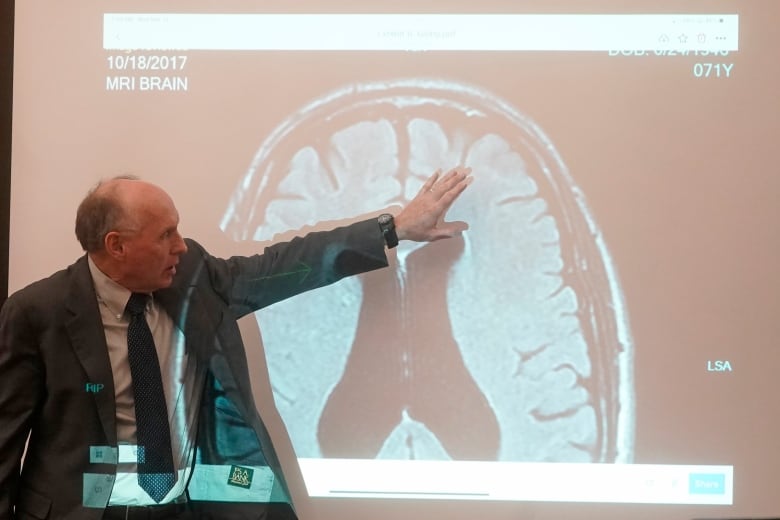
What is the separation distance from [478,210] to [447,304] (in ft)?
0.84

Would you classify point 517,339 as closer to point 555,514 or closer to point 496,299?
point 496,299

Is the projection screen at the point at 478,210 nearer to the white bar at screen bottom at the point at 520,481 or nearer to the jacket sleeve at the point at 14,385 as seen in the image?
the white bar at screen bottom at the point at 520,481

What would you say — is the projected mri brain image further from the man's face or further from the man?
the man's face

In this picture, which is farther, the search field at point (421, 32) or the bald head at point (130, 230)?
the search field at point (421, 32)

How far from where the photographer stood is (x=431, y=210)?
1.95 m

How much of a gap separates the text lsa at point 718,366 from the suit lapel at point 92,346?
145 cm

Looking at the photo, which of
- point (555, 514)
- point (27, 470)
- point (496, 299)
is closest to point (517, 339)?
point (496, 299)

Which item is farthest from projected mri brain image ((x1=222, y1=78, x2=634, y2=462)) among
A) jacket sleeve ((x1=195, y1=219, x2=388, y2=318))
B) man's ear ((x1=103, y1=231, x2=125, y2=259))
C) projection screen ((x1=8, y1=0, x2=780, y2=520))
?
man's ear ((x1=103, y1=231, x2=125, y2=259))

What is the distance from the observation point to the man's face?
5.98 ft

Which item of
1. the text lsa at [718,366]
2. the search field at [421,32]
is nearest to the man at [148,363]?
the search field at [421,32]

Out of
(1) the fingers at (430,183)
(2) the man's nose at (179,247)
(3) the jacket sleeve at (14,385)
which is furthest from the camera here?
(1) the fingers at (430,183)

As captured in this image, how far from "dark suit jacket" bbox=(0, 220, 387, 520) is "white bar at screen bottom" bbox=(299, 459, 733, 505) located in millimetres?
167

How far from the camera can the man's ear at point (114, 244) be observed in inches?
71.6

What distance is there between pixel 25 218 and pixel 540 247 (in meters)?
1.37
